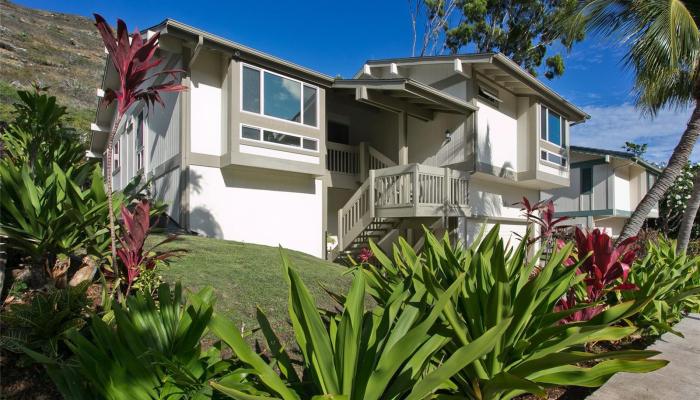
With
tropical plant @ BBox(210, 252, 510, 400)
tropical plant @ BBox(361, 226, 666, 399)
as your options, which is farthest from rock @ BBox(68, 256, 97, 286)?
tropical plant @ BBox(361, 226, 666, 399)

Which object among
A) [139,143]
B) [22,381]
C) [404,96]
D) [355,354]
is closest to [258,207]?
[404,96]

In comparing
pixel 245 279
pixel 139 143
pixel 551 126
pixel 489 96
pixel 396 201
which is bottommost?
pixel 245 279

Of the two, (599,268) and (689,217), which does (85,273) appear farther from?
(689,217)

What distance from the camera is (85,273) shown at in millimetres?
4148

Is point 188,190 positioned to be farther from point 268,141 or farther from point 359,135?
point 359,135

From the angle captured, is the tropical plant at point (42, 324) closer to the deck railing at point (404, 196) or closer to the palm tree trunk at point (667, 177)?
the palm tree trunk at point (667, 177)

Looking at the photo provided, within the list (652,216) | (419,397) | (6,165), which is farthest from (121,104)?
(652,216)

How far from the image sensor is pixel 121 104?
3498 millimetres

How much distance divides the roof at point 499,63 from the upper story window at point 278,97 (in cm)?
428

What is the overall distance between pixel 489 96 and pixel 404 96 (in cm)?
376

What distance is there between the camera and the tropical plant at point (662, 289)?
4086 millimetres

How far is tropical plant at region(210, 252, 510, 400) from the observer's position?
→ 173cm

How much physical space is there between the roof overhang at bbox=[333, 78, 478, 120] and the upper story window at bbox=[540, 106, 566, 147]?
4561mm

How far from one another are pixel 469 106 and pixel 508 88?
3.52 meters
